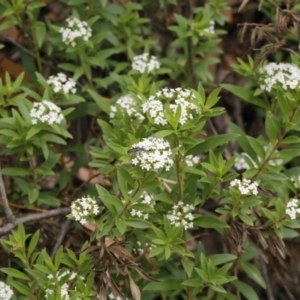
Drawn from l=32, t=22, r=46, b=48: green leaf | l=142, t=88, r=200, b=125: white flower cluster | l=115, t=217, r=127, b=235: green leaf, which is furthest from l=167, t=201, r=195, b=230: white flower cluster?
l=32, t=22, r=46, b=48: green leaf

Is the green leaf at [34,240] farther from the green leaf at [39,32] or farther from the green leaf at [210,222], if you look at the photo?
the green leaf at [39,32]

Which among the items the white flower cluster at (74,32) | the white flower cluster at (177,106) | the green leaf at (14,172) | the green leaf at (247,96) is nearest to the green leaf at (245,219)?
the white flower cluster at (177,106)

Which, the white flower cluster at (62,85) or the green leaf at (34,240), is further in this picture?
the white flower cluster at (62,85)

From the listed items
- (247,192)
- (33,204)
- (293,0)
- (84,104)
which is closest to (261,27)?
(293,0)

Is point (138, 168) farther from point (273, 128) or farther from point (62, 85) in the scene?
point (62, 85)

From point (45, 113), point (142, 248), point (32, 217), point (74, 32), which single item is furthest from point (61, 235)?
point (74, 32)

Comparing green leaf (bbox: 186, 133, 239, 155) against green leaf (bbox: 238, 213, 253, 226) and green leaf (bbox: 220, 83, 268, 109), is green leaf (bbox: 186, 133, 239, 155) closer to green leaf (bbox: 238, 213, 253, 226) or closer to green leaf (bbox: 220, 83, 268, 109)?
green leaf (bbox: 238, 213, 253, 226)

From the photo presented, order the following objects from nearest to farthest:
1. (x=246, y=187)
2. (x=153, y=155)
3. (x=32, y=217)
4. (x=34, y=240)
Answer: (x=153, y=155), (x=246, y=187), (x=34, y=240), (x=32, y=217)
